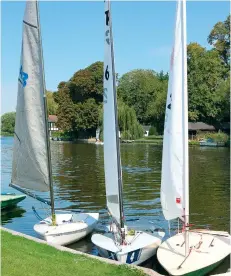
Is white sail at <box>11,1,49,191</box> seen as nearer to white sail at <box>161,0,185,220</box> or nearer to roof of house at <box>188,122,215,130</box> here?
white sail at <box>161,0,185,220</box>

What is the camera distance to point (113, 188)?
12.3 metres

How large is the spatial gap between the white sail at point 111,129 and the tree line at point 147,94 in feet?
199

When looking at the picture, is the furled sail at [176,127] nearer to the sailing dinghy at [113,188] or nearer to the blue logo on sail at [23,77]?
the sailing dinghy at [113,188]

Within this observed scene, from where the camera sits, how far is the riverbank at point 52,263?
348 inches

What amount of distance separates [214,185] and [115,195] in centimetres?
1633

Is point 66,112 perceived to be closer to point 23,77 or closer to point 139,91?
point 139,91

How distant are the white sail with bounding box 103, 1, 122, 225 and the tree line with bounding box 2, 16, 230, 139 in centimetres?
6062

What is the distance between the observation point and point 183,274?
32.7ft

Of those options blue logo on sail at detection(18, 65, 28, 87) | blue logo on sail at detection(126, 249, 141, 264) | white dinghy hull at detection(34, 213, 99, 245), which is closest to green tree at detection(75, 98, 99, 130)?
blue logo on sail at detection(18, 65, 28, 87)

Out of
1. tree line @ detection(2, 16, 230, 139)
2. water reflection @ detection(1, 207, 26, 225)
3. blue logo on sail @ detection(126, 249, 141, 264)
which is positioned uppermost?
tree line @ detection(2, 16, 230, 139)

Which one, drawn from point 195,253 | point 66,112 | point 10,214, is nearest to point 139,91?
point 66,112

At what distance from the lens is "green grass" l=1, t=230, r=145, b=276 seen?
8.79 metres

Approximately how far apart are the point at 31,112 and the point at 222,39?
72786 millimetres

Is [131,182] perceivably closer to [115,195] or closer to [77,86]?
[115,195]
